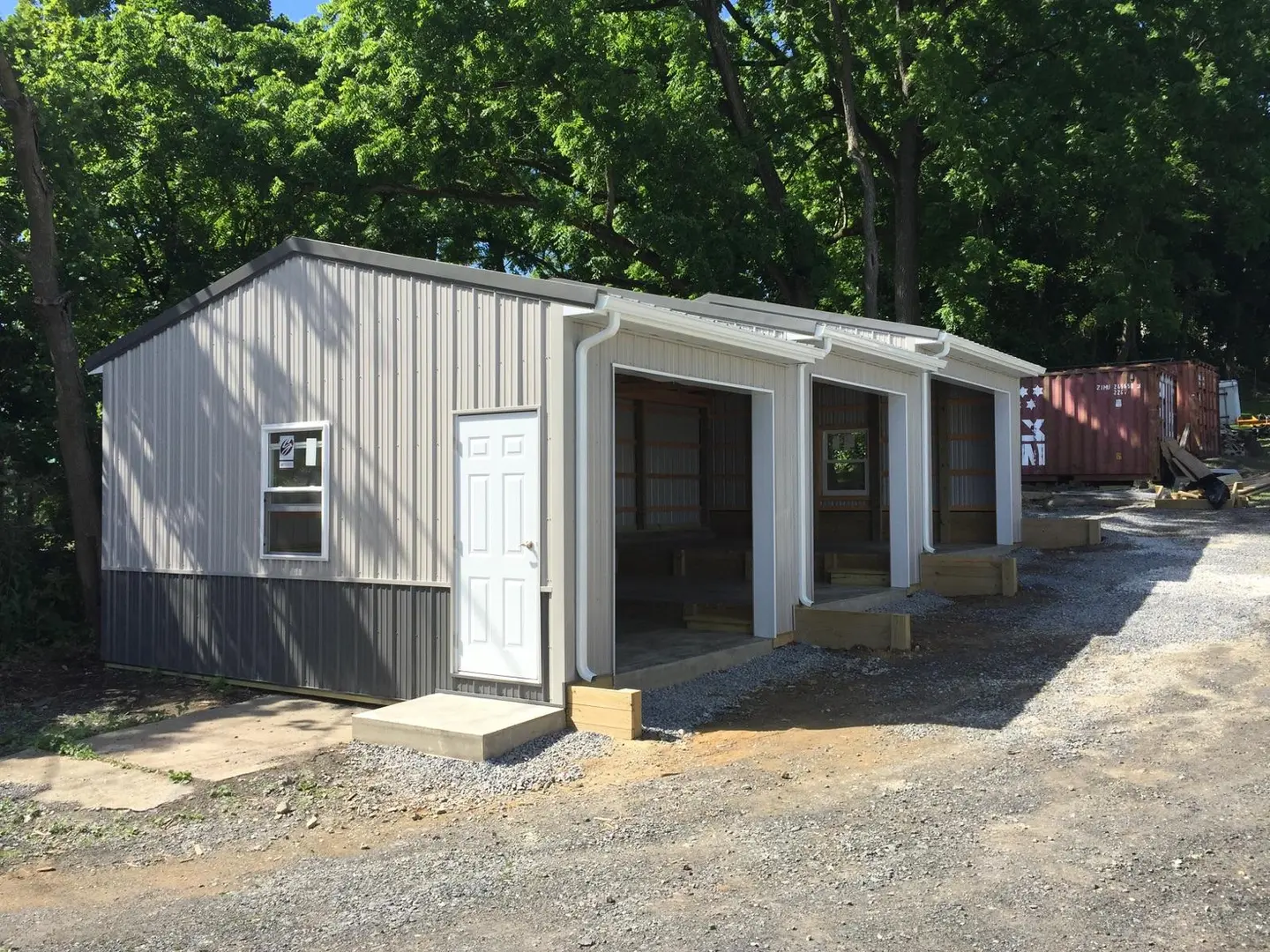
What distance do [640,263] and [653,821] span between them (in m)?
17.7

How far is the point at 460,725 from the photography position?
6.57 m

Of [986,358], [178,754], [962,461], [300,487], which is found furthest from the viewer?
[962,461]

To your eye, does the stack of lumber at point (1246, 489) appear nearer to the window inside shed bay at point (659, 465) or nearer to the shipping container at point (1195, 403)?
the shipping container at point (1195, 403)

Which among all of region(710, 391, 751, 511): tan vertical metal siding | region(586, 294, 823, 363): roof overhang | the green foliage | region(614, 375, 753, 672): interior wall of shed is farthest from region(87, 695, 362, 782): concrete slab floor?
region(710, 391, 751, 511): tan vertical metal siding

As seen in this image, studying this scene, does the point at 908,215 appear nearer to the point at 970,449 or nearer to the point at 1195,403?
the point at 1195,403

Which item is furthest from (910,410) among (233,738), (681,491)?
(233,738)

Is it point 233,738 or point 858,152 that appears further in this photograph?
point 858,152

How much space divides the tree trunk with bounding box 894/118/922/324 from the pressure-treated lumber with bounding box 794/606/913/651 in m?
13.8

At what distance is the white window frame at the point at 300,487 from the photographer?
850 centimetres

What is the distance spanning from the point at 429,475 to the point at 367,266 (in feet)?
6.09

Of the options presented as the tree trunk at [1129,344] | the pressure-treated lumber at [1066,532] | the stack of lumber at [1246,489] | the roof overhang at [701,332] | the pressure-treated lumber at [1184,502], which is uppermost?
the tree trunk at [1129,344]

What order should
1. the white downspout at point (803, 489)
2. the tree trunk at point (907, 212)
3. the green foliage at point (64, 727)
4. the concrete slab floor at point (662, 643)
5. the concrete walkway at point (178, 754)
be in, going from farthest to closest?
the tree trunk at point (907, 212) → the white downspout at point (803, 489) → the concrete slab floor at point (662, 643) → the green foliage at point (64, 727) → the concrete walkway at point (178, 754)

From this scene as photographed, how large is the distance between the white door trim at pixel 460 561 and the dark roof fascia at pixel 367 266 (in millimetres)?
855

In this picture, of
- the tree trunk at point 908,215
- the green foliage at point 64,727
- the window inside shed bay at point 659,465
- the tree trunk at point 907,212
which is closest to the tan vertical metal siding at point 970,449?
the window inside shed bay at point 659,465
